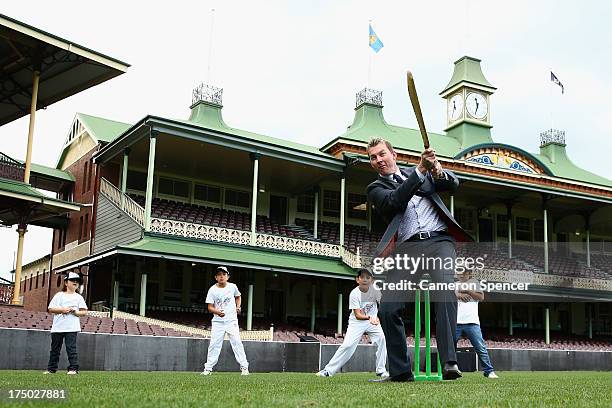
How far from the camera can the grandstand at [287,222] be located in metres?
26.6

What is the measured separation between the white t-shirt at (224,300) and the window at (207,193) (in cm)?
2016

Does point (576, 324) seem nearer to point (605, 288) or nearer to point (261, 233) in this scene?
point (605, 288)

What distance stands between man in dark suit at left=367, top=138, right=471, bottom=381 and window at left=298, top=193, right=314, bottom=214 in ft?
92.4

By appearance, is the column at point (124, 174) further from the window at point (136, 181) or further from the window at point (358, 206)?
the window at point (358, 206)

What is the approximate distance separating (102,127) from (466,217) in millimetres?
19030

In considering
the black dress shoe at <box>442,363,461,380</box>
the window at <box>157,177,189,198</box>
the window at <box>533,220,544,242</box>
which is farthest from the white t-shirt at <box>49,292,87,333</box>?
the window at <box>533,220,544,242</box>

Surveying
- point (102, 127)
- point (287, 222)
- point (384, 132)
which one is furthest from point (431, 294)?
point (384, 132)

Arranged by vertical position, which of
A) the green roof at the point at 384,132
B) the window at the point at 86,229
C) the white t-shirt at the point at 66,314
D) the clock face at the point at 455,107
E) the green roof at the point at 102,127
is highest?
the clock face at the point at 455,107

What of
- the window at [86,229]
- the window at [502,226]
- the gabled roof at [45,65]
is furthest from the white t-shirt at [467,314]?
the window at [502,226]

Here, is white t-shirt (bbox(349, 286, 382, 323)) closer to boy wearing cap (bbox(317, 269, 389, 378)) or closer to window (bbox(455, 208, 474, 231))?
boy wearing cap (bbox(317, 269, 389, 378))

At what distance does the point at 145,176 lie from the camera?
30984mm

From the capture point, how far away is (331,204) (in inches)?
1390

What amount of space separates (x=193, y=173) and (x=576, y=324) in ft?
78.5

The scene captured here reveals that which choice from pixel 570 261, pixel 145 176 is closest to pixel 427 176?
pixel 145 176
